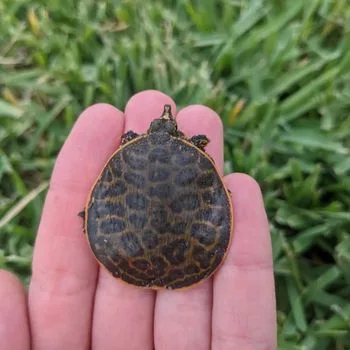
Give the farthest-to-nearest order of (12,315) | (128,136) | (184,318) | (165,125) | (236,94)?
(236,94) < (128,136) < (165,125) < (184,318) < (12,315)

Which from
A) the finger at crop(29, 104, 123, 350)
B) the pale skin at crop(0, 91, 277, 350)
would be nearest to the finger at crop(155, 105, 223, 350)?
the pale skin at crop(0, 91, 277, 350)

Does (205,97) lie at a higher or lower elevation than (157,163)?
lower

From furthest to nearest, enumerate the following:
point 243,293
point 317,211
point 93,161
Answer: point 317,211 → point 93,161 → point 243,293

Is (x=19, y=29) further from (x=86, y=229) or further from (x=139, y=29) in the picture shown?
(x=86, y=229)

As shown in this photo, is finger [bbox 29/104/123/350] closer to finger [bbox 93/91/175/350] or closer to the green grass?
finger [bbox 93/91/175/350]

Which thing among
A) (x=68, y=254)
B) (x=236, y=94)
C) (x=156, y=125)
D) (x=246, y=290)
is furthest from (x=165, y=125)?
(x=236, y=94)

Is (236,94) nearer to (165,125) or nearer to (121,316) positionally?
(165,125)

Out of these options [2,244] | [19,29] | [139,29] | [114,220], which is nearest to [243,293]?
[114,220]
